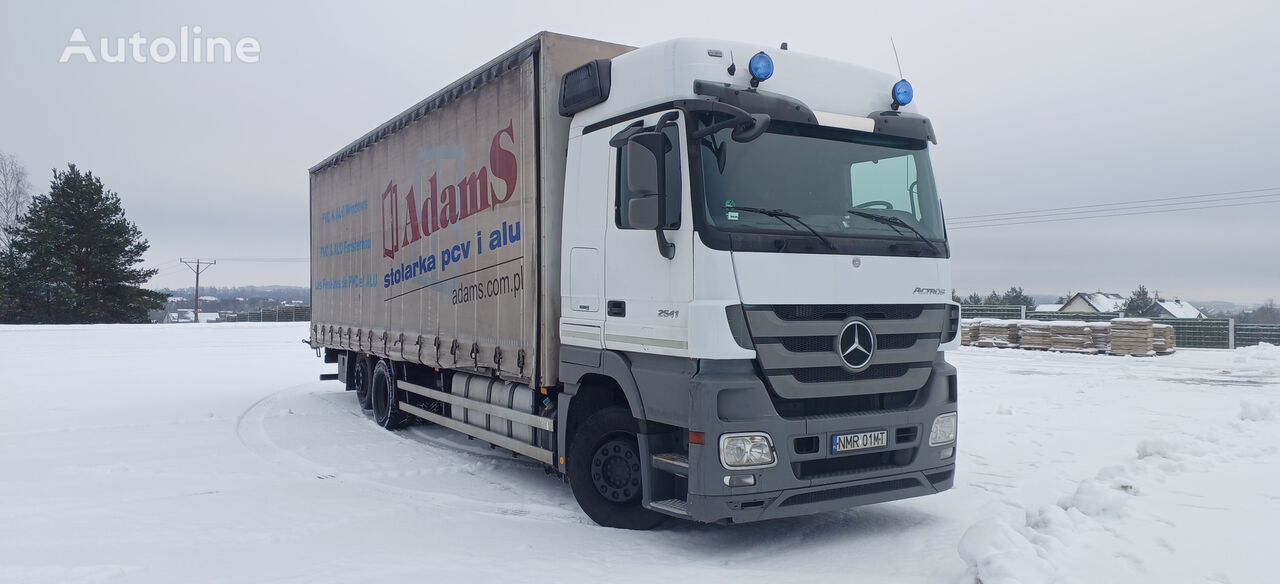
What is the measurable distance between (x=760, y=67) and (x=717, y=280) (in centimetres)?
146

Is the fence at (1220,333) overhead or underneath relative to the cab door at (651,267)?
underneath

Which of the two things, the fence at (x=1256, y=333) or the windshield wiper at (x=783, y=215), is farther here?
the fence at (x=1256, y=333)

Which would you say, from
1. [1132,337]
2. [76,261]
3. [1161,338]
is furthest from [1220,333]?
[76,261]

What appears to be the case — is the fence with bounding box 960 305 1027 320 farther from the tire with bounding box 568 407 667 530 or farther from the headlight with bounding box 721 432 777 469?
the headlight with bounding box 721 432 777 469

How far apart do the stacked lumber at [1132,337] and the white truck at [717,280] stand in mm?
21173

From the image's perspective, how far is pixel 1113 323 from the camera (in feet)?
80.0

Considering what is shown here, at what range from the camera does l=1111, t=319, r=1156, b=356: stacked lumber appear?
23734mm

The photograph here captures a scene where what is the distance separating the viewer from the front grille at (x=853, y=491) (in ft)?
17.3

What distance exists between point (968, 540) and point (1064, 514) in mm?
876

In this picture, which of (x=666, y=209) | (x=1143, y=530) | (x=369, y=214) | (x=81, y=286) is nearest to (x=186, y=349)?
(x=369, y=214)

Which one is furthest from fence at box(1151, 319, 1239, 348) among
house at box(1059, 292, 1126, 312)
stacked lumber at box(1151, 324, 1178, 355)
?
house at box(1059, 292, 1126, 312)

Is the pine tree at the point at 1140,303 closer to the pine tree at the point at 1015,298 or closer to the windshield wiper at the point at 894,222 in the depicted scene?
the pine tree at the point at 1015,298

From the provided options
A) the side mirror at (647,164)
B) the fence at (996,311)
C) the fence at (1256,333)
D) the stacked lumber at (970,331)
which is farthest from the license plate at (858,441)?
the fence at (996,311)

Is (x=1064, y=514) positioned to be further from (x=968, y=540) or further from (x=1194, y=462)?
(x=1194, y=462)
